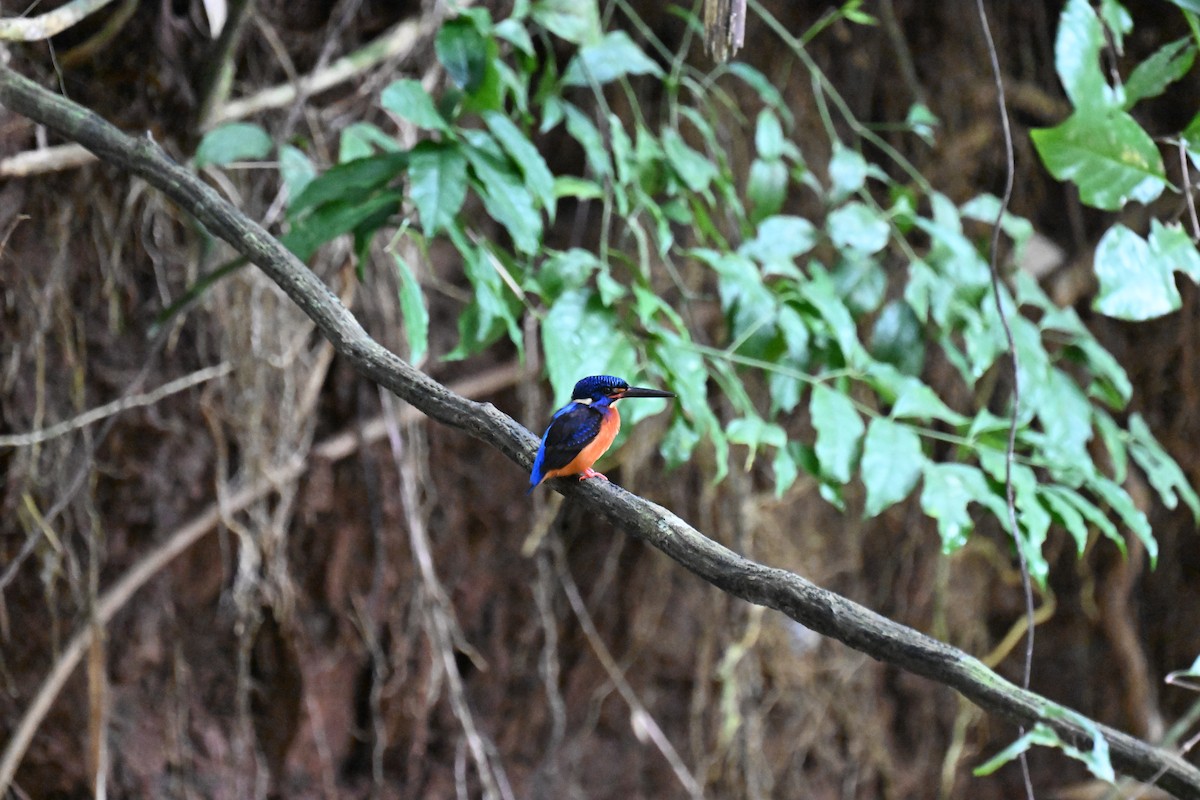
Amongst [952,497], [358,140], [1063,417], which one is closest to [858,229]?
[1063,417]

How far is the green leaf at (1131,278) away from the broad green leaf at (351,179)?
1.00 metres

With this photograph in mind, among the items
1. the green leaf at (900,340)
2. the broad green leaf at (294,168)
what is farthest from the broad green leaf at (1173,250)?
the broad green leaf at (294,168)

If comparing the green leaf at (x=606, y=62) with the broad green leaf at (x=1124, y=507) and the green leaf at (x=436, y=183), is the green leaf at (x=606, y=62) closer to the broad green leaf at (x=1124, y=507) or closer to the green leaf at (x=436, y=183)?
the green leaf at (x=436, y=183)

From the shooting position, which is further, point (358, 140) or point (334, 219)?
point (358, 140)

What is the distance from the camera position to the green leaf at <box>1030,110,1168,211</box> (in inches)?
55.2

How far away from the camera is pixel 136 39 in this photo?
2.28 metres

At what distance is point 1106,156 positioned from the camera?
4.65ft

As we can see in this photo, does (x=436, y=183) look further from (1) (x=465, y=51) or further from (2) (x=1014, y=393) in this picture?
(2) (x=1014, y=393)

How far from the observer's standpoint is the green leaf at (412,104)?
5.23ft

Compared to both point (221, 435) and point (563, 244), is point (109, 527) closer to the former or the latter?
point (221, 435)

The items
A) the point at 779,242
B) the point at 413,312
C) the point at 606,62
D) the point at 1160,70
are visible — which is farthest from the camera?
the point at 779,242

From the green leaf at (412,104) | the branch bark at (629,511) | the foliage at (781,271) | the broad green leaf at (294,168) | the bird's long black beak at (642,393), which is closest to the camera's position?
the branch bark at (629,511)

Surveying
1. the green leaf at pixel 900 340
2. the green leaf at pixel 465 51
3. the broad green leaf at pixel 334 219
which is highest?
the green leaf at pixel 465 51

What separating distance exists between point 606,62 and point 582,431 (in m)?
0.98
